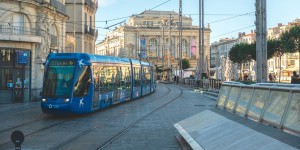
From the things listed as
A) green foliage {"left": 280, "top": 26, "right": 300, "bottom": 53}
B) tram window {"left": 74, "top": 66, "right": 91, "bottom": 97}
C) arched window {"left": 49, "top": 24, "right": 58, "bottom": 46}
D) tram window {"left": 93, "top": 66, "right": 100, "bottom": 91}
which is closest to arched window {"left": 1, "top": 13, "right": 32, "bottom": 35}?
arched window {"left": 49, "top": 24, "right": 58, "bottom": 46}

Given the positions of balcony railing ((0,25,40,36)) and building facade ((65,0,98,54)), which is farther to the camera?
building facade ((65,0,98,54))

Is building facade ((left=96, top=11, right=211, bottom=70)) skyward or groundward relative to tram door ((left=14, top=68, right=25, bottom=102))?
skyward

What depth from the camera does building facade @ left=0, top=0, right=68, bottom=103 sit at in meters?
28.7

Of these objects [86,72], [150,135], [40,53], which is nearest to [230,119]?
[150,135]

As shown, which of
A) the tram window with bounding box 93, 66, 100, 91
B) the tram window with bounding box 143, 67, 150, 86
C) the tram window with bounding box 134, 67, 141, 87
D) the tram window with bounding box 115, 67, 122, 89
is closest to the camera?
the tram window with bounding box 93, 66, 100, 91

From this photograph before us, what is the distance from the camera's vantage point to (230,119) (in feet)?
30.6

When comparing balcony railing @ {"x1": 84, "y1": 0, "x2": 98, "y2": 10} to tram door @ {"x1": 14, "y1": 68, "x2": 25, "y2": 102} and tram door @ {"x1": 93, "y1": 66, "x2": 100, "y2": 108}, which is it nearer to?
tram door @ {"x1": 14, "y1": 68, "x2": 25, "y2": 102}

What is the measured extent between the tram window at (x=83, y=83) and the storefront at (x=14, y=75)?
11231 millimetres

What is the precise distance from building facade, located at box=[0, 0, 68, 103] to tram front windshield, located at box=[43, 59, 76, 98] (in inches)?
409

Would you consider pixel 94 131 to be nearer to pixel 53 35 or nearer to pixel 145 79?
pixel 145 79

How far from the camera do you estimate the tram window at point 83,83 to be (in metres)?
18.9

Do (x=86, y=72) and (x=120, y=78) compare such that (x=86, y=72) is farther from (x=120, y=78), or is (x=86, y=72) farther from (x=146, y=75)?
(x=146, y=75)

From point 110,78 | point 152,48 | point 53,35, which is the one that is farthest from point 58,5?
point 152,48

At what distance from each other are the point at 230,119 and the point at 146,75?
2731 centimetres
